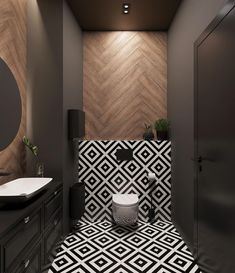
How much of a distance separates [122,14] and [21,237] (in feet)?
9.45

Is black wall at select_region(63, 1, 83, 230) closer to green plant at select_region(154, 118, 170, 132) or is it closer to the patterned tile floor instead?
the patterned tile floor

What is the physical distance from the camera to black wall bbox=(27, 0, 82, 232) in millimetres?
2469

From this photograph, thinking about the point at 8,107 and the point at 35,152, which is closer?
the point at 8,107

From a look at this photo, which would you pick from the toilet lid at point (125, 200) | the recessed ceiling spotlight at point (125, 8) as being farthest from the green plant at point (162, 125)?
the recessed ceiling spotlight at point (125, 8)

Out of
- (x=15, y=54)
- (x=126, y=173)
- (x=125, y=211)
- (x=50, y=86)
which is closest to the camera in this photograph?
(x=15, y=54)

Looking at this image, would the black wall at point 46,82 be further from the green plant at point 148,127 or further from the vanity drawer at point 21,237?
the green plant at point 148,127

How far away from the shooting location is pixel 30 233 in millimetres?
1500

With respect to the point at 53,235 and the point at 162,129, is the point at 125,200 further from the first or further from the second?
the point at 162,129

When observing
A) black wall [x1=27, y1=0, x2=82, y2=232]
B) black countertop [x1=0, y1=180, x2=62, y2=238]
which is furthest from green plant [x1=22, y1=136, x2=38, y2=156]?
black countertop [x1=0, y1=180, x2=62, y2=238]

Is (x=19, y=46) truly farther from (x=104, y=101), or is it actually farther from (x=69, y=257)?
(x=69, y=257)

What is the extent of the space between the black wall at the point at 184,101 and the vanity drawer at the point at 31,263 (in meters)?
1.51

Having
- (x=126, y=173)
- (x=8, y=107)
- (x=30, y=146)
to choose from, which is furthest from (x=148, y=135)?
(x=8, y=107)

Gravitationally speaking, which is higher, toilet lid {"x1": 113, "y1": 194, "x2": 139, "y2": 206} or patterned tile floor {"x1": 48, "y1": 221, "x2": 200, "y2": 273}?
toilet lid {"x1": 113, "y1": 194, "x2": 139, "y2": 206}

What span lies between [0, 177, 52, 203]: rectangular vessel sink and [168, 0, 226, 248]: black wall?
1530mm
